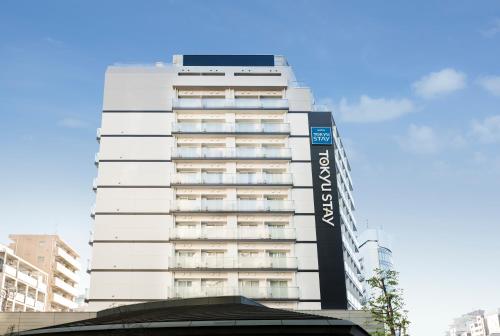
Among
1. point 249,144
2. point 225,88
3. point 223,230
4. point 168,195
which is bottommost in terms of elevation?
point 223,230

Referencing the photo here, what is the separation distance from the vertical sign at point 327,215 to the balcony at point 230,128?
3.86m

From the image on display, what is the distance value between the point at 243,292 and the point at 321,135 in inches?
799

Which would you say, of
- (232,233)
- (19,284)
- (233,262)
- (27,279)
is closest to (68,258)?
(27,279)

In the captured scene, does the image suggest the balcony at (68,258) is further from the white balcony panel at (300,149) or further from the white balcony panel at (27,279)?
the white balcony panel at (300,149)

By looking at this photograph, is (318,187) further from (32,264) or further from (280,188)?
(32,264)

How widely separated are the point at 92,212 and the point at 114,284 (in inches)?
346

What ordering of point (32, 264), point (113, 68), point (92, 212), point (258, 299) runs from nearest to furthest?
1. point (258, 299)
2. point (92, 212)
3. point (113, 68)
4. point (32, 264)

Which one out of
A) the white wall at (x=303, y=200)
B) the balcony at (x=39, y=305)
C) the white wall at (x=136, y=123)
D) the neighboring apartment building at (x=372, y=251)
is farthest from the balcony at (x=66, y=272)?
the white wall at (x=303, y=200)

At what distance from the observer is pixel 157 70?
233ft

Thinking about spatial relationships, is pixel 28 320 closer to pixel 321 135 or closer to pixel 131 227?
pixel 131 227

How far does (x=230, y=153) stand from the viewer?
68.1m

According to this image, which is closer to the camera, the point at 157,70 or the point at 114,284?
the point at 114,284

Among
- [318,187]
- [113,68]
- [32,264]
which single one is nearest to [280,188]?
[318,187]

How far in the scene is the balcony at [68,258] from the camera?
116500 mm
